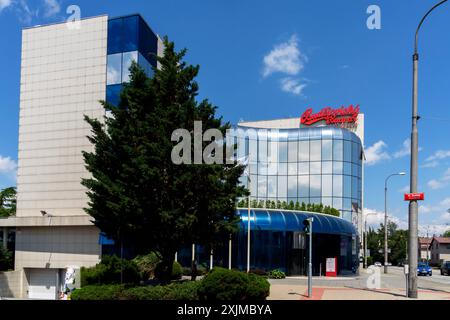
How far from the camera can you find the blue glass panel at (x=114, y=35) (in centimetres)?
3238

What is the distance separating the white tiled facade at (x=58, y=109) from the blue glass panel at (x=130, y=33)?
1585 mm

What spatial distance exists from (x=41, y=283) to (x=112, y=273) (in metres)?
12.7

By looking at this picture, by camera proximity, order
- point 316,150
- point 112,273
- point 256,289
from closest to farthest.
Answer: point 256,289
point 112,273
point 316,150

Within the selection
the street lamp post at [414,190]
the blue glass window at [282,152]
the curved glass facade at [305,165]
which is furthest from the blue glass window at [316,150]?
the street lamp post at [414,190]

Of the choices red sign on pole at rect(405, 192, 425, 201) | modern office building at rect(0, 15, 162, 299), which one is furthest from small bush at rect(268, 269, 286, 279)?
red sign on pole at rect(405, 192, 425, 201)

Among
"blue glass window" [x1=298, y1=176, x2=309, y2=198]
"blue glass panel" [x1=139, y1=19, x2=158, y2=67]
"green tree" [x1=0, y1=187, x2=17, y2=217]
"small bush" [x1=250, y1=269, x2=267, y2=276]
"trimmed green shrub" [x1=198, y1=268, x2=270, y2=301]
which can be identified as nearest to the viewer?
"trimmed green shrub" [x1=198, y1=268, x2=270, y2=301]

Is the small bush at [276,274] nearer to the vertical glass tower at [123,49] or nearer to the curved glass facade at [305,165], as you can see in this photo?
the vertical glass tower at [123,49]

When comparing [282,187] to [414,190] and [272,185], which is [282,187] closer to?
[272,185]

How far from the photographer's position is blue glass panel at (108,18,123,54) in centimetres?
3238

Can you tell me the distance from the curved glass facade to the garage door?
3129 centimetres

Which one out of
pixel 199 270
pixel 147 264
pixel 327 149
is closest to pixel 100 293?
pixel 147 264

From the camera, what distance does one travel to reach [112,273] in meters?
23.8

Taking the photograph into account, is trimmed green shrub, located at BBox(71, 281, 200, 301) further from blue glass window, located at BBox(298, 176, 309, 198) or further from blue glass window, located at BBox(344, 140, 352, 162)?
blue glass window, located at BBox(344, 140, 352, 162)
